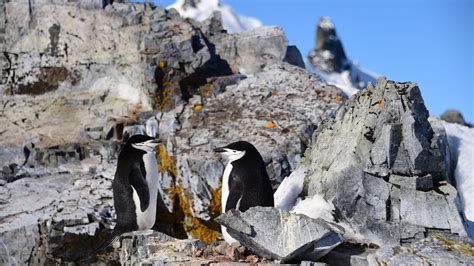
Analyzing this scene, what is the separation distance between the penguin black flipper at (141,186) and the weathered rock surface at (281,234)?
1.59 m

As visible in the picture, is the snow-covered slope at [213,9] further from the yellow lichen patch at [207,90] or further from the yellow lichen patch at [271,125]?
the yellow lichen patch at [271,125]

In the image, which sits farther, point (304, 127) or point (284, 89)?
point (284, 89)

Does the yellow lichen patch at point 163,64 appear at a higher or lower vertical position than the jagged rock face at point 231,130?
higher

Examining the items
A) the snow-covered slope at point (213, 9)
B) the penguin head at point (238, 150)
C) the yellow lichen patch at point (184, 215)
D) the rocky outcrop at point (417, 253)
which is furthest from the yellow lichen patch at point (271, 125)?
the snow-covered slope at point (213, 9)

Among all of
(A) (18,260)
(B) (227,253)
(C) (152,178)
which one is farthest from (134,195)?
(A) (18,260)

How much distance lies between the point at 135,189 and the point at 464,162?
466cm

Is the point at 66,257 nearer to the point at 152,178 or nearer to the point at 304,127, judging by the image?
the point at 152,178

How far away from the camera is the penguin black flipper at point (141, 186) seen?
6328 millimetres

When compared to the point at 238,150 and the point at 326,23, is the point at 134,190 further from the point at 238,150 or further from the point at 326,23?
the point at 326,23

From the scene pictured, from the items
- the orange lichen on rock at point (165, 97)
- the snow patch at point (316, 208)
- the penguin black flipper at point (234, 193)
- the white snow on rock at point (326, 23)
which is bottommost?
the snow patch at point (316, 208)

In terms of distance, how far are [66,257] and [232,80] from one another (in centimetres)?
436

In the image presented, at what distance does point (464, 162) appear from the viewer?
8.40 m

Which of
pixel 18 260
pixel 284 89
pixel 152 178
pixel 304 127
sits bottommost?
pixel 18 260

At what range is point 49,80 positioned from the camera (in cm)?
1096
